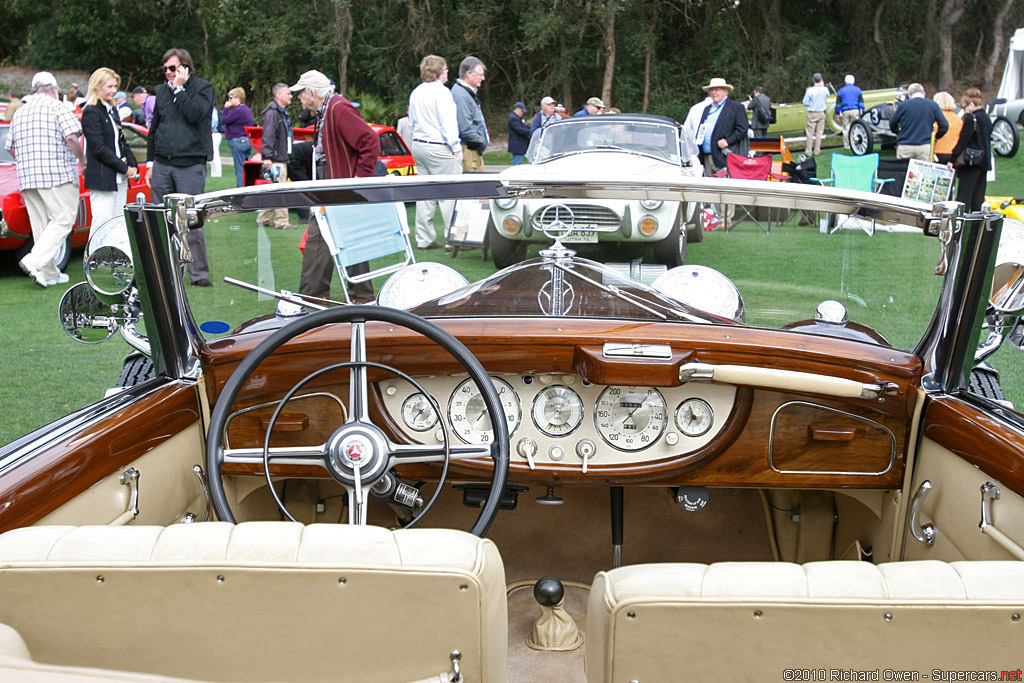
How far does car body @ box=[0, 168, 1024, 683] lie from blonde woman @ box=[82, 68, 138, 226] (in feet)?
18.7

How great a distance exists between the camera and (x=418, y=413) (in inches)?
98.8

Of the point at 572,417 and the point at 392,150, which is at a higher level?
the point at 392,150

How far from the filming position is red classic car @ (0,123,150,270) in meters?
7.91

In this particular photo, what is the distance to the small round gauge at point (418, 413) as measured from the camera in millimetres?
2500

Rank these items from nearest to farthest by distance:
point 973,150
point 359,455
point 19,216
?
point 359,455 → point 19,216 → point 973,150

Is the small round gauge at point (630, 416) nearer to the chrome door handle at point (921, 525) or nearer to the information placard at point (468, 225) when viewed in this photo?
the information placard at point (468, 225)

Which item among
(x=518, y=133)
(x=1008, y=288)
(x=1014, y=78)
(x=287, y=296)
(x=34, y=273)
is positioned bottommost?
(x=34, y=273)

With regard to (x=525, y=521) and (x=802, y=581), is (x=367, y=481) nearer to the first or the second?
(x=802, y=581)

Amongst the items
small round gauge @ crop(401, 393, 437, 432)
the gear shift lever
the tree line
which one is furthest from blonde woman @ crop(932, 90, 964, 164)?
the tree line

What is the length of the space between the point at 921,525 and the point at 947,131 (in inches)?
480

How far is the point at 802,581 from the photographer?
147 centimetres

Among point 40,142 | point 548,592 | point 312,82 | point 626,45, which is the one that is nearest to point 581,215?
point 548,592

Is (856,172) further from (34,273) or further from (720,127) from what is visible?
(34,273)

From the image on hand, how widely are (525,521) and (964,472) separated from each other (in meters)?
1.57
